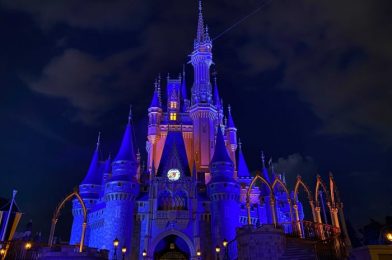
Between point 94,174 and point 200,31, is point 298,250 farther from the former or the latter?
point 200,31

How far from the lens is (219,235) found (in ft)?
128

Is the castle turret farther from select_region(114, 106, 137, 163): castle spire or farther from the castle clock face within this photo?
select_region(114, 106, 137, 163): castle spire

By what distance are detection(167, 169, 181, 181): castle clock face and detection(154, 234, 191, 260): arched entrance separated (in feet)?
23.7

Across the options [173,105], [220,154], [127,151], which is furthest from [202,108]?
[127,151]

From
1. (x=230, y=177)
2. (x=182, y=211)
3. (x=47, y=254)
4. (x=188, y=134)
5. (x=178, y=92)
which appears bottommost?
(x=47, y=254)

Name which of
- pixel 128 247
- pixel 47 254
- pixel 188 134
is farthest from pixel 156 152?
pixel 47 254

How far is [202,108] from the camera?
2025 inches

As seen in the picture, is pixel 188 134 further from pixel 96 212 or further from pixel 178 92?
pixel 96 212

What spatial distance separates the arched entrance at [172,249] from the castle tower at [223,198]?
563cm

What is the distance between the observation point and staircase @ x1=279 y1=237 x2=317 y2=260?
71.5ft

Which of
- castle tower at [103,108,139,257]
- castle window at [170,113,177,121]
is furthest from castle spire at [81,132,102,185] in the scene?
castle window at [170,113,177,121]

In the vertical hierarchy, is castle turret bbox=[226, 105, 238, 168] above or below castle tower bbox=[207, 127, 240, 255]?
above

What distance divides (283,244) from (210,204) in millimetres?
17825

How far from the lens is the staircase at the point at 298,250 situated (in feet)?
71.5
